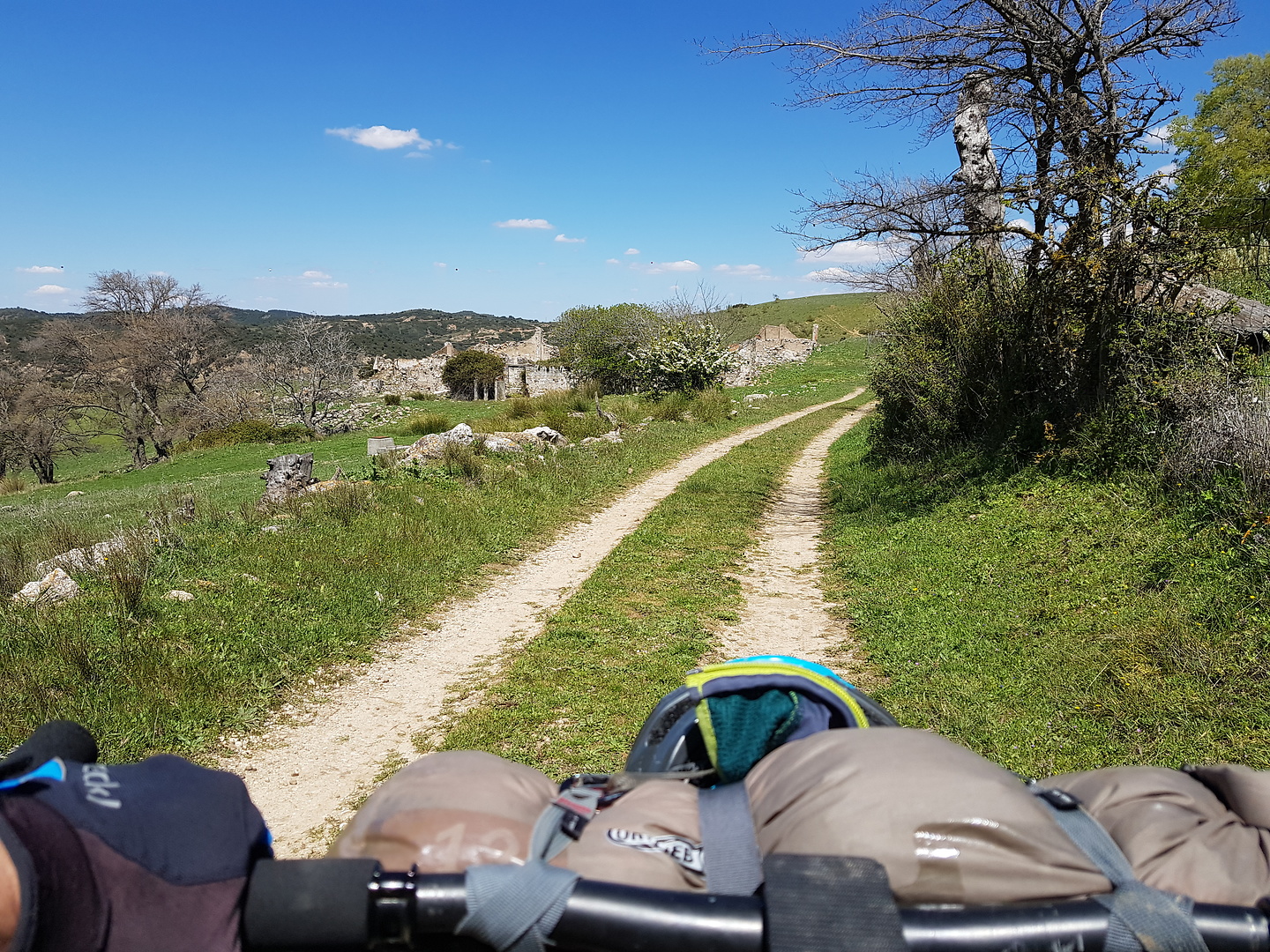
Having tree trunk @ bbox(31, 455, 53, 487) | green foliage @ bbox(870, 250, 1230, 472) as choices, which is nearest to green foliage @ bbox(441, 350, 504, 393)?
tree trunk @ bbox(31, 455, 53, 487)

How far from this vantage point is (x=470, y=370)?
51938mm

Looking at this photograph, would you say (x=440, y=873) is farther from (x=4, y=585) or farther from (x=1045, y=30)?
(x=1045, y=30)

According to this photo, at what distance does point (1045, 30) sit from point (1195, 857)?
9.14 m

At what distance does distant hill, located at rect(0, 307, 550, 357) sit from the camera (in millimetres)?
88000

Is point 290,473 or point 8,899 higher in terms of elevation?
point 8,899

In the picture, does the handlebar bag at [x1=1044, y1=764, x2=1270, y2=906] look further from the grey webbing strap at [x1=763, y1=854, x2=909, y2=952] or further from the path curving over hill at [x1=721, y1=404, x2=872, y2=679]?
the path curving over hill at [x1=721, y1=404, x2=872, y2=679]

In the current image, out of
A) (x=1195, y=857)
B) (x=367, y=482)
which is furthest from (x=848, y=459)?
(x=1195, y=857)

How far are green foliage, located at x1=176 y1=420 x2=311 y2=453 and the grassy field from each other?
18.2 metres

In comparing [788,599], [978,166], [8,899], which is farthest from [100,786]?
[978,166]

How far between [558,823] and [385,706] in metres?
4.20

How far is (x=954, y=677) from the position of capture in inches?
195

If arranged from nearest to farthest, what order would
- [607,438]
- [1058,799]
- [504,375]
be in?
[1058,799] → [607,438] → [504,375]

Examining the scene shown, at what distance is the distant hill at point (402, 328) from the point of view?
3465 inches

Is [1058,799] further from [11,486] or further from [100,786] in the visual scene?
[11,486]
